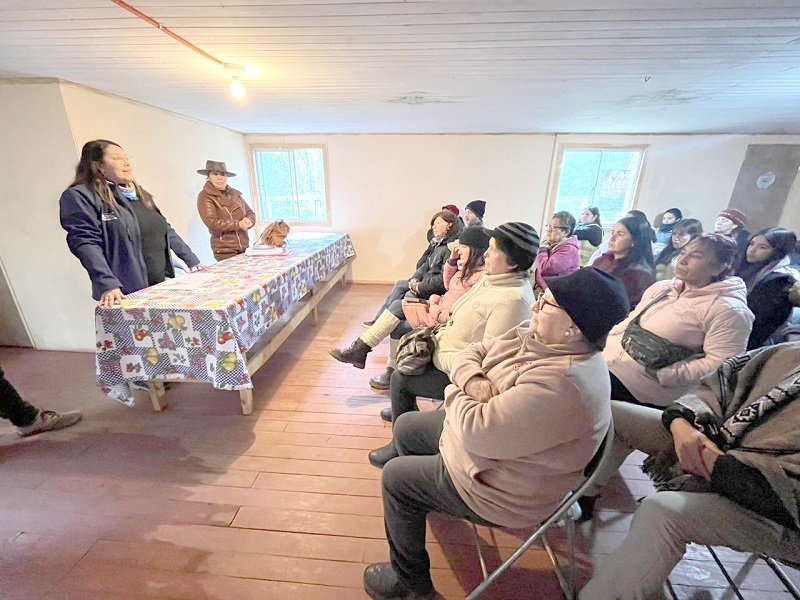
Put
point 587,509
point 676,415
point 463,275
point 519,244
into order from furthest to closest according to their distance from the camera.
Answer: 1. point 463,275
2. point 587,509
3. point 519,244
4. point 676,415

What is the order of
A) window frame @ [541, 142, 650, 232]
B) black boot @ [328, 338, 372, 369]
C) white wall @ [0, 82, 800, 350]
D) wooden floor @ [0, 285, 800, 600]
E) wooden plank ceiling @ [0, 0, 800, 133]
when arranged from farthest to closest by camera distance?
1. window frame @ [541, 142, 650, 232]
2. white wall @ [0, 82, 800, 350]
3. black boot @ [328, 338, 372, 369]
4. wooden plank ceiling @ [0, 0, 800, 133]
5. wooden floor @ [0, 285, 800, 600]

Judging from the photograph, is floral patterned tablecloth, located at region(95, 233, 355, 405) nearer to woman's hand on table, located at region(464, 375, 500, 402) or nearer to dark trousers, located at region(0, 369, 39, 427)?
dark trousers, located at region(0, 369, 39, 427)

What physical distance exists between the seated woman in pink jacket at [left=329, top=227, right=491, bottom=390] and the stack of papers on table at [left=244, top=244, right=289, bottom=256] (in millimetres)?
1282

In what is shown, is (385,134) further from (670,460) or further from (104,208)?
(670,460)

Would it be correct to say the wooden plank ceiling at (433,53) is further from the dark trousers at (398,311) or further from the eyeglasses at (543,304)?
the dark trousers at (398,311)

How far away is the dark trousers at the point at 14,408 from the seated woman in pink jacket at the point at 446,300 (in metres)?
1.69

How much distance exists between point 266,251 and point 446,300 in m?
1.91

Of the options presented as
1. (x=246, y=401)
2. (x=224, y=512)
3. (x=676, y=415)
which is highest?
(x=676, y=415)

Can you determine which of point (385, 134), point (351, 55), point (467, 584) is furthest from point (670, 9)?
point (385, 134)

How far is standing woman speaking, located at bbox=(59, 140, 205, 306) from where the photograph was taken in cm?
174

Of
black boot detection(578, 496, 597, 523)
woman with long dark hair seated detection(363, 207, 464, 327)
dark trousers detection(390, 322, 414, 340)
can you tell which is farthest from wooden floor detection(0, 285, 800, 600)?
woman with long dark hair seated detection(363, 207, 464, 327)

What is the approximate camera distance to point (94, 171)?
1783 mm

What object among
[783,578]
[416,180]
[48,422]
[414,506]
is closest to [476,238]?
[414,506]

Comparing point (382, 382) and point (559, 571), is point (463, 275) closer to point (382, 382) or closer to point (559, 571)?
point (382, 382)
